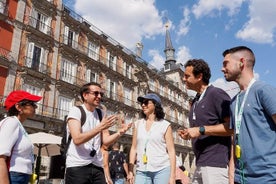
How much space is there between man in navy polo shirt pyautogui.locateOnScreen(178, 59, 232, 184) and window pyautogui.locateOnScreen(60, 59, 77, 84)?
19813 mm

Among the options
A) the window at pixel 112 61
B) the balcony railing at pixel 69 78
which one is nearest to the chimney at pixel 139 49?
the window at pixel 112 61

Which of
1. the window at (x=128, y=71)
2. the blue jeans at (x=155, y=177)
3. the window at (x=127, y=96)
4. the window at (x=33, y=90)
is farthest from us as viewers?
the window at (x=128, y=71)

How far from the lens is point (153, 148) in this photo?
3.59 m

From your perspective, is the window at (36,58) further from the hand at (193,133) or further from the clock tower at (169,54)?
the clock tower at (169,54)

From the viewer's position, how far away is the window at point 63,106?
2075 centimetres

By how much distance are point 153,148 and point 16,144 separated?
1.72 metres

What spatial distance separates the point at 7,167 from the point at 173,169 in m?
1.96

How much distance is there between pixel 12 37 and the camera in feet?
59.5

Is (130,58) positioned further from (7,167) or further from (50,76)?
(7,167)

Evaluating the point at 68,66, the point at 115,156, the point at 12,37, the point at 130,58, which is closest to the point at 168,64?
the point at 130,58

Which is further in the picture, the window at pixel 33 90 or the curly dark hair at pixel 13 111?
the window at pixel 33 90

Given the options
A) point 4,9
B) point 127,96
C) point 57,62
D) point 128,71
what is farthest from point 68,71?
point 128,71

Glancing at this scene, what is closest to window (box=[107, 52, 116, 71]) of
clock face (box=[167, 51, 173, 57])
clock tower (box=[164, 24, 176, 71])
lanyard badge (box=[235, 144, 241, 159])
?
clock tower (box=[164, 24, 176, 71])

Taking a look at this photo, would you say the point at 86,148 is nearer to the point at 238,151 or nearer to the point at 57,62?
the point at 238,151
